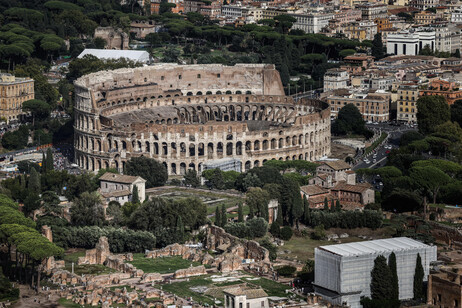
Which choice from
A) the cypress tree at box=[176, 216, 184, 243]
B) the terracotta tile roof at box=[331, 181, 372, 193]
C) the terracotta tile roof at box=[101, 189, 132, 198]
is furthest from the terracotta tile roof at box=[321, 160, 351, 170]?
the cypress tree at box=[176, 216, 184, 243]

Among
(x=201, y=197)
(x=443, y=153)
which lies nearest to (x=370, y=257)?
(x=201, y=197)

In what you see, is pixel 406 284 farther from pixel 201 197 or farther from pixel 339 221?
pixel 201 197

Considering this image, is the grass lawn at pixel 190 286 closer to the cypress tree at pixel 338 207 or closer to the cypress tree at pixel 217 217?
the cypress tree at pixel 217 217

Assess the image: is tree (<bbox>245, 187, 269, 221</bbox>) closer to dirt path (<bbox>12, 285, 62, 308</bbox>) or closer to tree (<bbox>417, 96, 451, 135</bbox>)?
dirt path (<bbox>12, 285, 62, 308</bbox>)

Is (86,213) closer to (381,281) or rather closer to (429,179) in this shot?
(381,281)

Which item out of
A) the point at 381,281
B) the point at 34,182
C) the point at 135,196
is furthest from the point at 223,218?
the point at 34,182

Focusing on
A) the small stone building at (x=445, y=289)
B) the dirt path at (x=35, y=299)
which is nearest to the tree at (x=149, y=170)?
the dirt path at (x=35, y=299)
